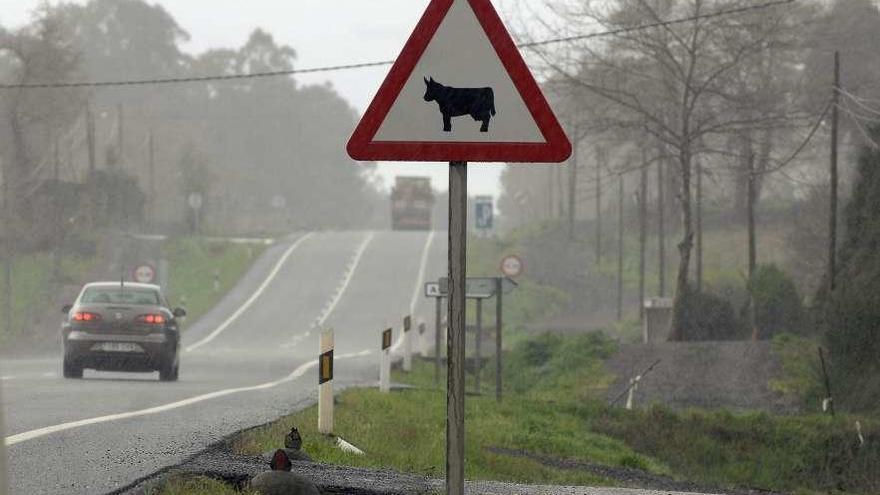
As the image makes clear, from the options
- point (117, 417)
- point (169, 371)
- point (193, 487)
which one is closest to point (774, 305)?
point (169, 371)

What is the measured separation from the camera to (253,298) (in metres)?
64.4

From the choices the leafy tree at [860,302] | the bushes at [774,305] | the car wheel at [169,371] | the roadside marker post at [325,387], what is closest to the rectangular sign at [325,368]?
the roadside marker post at [325,387]

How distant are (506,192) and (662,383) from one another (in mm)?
143663

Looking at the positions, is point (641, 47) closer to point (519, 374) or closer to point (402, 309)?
point (519, 374)

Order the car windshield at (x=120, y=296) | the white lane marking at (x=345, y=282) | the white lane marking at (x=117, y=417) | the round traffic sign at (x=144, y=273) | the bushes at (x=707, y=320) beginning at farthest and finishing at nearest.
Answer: the white lane marking at (x=345, y=282)
the round traffic sign at (x=144, y=273)
the bushes at (x=707, y=320)
the car windshield at (x=120, y=296)
the white lane marking at (x=117, y=417)

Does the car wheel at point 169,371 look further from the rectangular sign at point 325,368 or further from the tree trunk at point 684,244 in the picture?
the tree trunk at point 684,244

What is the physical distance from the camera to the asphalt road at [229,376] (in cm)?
982

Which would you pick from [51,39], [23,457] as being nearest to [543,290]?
[51,39]

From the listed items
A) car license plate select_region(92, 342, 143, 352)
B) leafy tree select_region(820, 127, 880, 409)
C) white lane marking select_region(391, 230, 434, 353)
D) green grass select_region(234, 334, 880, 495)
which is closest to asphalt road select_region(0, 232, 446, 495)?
white lane marking select_region(391, 230, 434, 353)

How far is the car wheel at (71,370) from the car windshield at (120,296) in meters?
0.93

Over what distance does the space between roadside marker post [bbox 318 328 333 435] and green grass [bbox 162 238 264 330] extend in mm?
47039

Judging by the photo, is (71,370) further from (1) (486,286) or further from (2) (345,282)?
(2) (345,282)

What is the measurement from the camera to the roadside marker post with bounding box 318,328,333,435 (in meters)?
12.7

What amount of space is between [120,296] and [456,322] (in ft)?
61.3
